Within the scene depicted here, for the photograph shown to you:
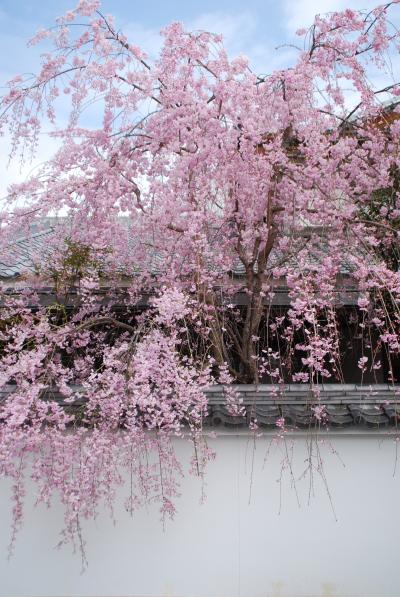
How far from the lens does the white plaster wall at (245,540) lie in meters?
5.70

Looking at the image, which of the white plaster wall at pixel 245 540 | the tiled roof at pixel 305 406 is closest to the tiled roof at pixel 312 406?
the tiled roof at pixel 305 406

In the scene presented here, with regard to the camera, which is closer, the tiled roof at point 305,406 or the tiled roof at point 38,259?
the tiled roof at point 305,406

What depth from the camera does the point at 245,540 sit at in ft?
18.8

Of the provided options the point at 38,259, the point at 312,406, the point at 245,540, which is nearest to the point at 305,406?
the point at 312,406


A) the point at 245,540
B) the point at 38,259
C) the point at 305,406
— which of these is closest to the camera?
the point at 245,540

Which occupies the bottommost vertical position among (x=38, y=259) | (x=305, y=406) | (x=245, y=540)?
(x=245, y=540)

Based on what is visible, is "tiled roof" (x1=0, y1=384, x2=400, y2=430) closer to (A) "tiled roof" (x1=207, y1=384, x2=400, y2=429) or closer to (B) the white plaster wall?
(A) "tiled roof" (x1=207, y1=384, x2=400, y2=429)

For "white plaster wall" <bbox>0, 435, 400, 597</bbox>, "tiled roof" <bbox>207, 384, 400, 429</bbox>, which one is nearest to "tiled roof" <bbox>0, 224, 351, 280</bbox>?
"tiled roof" <bbox>207, 384, 400, 429</bbox>

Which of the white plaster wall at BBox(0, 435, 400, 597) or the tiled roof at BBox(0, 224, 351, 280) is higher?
the tiled roof at BBox(0, 224, 351, 280)

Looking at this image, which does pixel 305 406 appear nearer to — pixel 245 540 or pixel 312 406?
pixel 312 406

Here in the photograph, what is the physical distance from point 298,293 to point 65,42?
349cm

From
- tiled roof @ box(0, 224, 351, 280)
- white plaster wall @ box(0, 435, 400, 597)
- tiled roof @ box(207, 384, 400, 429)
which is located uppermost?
tiled roof @ box(0, 224, 351, 280)

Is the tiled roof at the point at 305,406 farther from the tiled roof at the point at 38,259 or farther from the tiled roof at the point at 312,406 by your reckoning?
the tiled roof at the point at 38,259

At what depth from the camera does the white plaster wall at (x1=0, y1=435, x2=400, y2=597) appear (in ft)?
18.7
